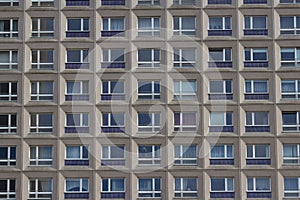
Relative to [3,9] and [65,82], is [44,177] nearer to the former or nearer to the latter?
[65,82]

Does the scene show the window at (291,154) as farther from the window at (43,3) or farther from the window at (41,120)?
the window at (43,3)

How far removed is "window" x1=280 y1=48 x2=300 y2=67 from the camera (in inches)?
2448

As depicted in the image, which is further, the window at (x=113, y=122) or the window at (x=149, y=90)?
the window at (x=149, y=90)

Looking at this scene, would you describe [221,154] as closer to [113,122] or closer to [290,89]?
[290,89]

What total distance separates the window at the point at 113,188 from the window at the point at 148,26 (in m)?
8.89

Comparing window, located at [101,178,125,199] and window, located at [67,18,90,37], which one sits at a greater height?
window, located at [67,18,90,37]

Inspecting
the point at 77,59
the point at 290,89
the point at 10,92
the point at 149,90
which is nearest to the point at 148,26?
the point at 149,90

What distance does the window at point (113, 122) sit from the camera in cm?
6175

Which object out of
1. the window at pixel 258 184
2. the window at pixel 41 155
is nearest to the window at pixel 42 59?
the window at pixel 41 155

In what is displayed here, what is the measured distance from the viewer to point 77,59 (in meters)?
62.6

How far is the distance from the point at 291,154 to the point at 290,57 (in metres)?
5.82

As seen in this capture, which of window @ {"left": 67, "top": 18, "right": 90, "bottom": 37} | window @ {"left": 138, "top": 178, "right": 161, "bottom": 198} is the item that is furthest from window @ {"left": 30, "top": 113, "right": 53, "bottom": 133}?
window @ {"left": 138, "top": 178, "right": 161, "bottom": 198}

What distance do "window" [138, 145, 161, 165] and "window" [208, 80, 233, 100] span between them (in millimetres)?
4499

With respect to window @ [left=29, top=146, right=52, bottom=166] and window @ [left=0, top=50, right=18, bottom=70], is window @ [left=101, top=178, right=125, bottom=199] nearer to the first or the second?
window @ [left=29, top=146, right=52, bottom=166]
